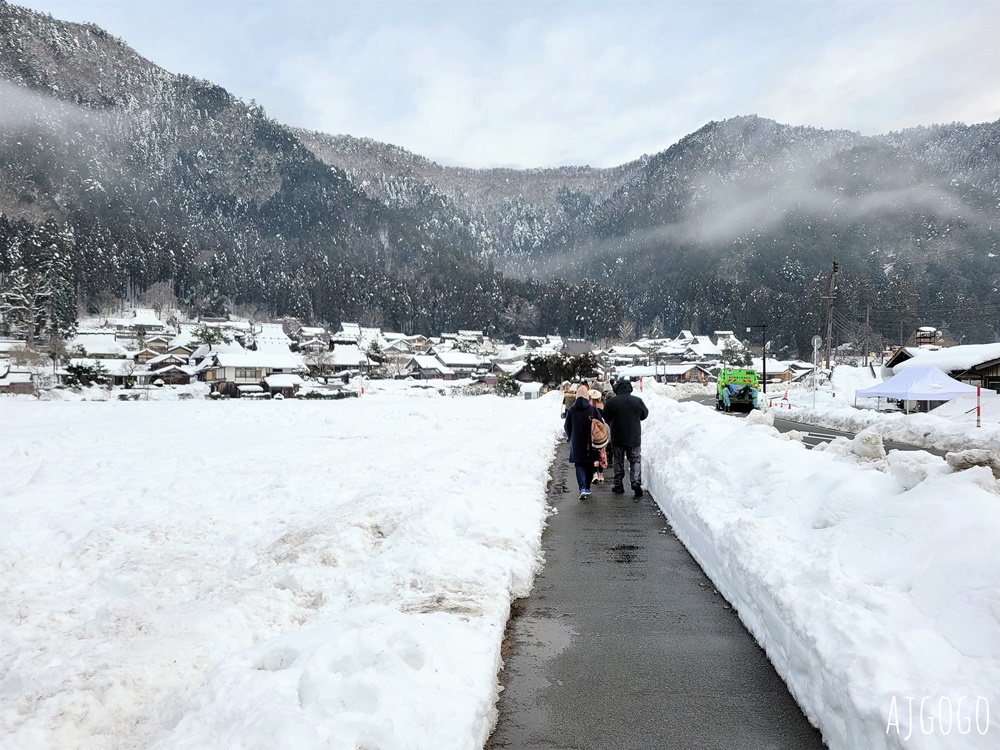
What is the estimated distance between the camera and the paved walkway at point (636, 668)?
126 inches

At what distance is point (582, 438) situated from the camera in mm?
9625

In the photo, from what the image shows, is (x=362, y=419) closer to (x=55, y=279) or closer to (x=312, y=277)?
(x=55, y=279)

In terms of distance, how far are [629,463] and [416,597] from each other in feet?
20.2

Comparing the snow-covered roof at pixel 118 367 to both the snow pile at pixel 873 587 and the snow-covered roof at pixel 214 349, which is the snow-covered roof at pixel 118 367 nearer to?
the snow-covered roof at pixel 214 349

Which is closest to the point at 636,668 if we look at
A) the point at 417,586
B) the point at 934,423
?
the point at 417,586

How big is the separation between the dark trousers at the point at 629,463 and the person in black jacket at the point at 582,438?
484mm

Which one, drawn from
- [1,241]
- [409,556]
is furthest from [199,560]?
[1,241]

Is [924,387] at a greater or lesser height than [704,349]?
greater

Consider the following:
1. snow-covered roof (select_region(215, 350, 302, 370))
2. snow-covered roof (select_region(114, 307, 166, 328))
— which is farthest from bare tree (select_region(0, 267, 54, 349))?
snow-covered roof (select_region(215, 350, 302, 370))

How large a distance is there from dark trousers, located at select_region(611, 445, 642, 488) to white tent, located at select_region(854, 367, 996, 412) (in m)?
19.4

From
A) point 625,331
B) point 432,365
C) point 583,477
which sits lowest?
point 432,365

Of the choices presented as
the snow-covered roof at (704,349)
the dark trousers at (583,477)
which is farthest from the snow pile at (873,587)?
the snow-covered roof at (704,349)

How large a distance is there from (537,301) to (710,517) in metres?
150

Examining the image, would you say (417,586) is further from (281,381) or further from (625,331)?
(625,331)
